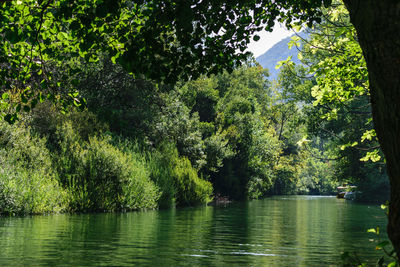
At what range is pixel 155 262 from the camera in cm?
1021

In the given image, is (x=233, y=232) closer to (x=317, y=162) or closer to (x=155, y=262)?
(x=155, y=262)

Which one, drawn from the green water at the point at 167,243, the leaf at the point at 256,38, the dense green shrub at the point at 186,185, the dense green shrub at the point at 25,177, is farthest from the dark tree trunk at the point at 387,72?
the dense green shrub at the point at 186,185

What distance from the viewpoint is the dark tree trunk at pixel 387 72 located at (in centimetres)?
343

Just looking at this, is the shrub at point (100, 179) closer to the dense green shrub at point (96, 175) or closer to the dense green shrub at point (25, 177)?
the dense green shrub at point (96, 175)

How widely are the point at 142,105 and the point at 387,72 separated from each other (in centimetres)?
3205

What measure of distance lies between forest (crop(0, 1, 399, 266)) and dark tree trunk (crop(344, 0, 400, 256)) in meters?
0.14

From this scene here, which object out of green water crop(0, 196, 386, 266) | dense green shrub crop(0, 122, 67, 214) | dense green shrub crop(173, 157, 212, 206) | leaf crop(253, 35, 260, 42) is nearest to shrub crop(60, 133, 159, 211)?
dense green shrub crop(0, 122, 67, 214)

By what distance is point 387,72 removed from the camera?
3.47 metres

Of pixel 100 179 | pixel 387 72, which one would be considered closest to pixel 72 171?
pixel 100 179

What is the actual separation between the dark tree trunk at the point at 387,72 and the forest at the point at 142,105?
0.14 m

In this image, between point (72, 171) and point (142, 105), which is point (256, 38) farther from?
point (142, 105)

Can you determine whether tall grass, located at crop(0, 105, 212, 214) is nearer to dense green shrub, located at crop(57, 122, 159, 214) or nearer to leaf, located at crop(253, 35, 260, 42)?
dense green shrub, located at crop(57, 122, 159, 214)

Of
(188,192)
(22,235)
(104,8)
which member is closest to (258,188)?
(188,192)

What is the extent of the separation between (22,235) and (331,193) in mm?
97107
